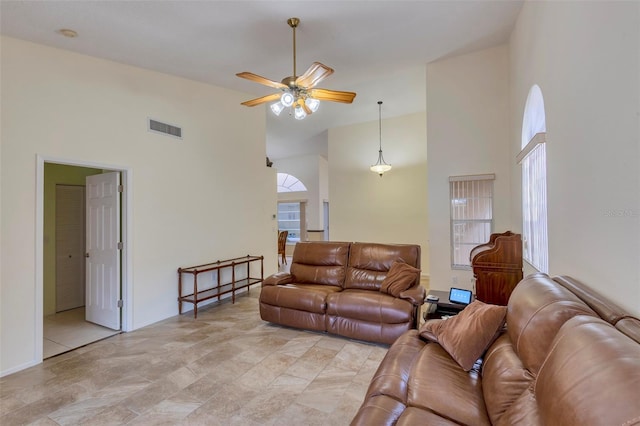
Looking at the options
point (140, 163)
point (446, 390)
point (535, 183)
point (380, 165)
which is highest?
point (380, 165)

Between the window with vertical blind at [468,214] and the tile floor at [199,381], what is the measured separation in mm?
2100

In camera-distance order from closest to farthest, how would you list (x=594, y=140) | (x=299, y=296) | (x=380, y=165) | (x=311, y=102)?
(x=594, y=140), (x=311, y=102), (x=299, y=296), (x=380, y=165)

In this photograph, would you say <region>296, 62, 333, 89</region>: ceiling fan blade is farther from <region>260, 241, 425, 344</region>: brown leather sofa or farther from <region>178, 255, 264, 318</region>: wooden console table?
<region>178, 255, 264, 318</region>: wooden console table

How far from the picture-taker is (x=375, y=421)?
1.32 m

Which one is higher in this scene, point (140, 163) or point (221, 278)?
point (140, 163)

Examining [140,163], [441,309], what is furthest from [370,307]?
[140,163]

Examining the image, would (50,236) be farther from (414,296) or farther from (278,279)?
(414,296)

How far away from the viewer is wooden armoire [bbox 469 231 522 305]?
319cm

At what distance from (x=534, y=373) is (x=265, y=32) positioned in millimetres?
3695

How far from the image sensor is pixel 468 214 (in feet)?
14.5

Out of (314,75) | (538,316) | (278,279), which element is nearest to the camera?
(538,316)

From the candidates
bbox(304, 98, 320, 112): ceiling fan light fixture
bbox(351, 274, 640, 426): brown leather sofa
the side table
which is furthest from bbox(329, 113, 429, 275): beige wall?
bbox(351, 274, 640, 426): brown leather sofa

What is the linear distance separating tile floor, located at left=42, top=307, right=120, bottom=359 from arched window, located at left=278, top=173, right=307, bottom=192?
6.90 metres

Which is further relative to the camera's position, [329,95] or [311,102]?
[311,102]
